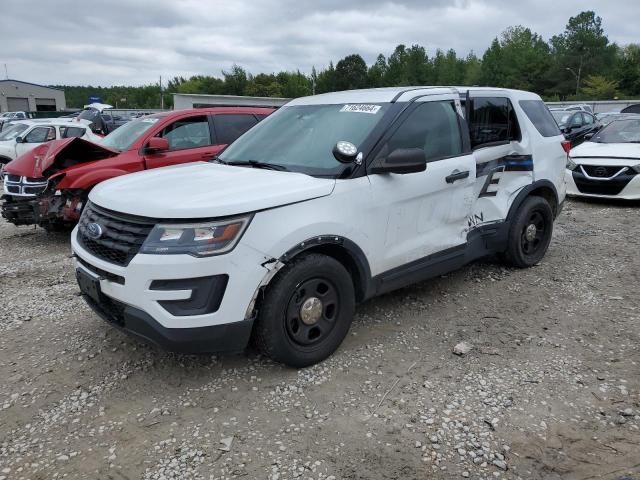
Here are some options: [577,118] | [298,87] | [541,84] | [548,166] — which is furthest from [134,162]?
[298,87]

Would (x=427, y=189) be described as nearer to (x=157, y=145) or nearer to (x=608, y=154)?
(x=157, y=145)

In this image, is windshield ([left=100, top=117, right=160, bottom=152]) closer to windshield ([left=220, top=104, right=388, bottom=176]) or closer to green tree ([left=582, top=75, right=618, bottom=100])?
windshield ([left=220, top=104, right=388, bottom=176])

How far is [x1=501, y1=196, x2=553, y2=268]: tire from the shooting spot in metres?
5.18

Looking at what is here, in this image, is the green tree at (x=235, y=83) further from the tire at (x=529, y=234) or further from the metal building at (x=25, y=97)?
the tire at (x=529, y=234)

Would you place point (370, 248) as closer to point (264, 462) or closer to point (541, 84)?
point (264, 462)

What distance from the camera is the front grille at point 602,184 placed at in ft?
28.3

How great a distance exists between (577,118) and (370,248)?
45.2 feet

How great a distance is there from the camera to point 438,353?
3.73m

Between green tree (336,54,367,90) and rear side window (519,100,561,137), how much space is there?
278ft

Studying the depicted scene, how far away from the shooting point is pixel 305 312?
331 cm

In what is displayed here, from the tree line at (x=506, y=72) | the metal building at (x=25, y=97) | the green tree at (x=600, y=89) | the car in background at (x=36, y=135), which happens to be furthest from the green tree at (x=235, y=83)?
the car in background at (x=36, y=135)

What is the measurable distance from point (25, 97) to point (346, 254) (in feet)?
259

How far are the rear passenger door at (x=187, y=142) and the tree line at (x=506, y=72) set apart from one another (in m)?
62.8

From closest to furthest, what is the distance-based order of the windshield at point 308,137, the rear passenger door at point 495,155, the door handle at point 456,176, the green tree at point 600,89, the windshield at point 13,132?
the windshield at point 308,137
the door handle at point 456,176
the rear passenger door at point 495,155
the windshield at point 13,132
the green tree at point 600,89
